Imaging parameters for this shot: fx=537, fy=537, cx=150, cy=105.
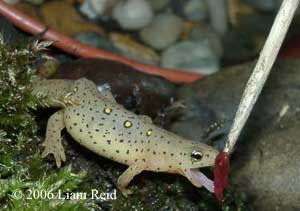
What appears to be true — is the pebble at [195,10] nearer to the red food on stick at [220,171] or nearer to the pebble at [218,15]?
the pebble at [218,15]

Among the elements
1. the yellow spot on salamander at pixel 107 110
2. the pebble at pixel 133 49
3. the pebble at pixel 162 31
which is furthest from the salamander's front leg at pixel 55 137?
the pebble at pixel 162 31

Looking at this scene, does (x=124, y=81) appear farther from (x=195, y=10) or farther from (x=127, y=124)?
(x=195, y=10)

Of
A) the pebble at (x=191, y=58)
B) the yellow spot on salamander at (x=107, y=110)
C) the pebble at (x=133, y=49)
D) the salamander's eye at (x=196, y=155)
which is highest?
the yellow spot on salamander at (x=107, y=110)

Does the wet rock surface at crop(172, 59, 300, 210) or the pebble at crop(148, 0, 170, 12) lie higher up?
the wet rock surface at crop(172, 59, 300, 210)

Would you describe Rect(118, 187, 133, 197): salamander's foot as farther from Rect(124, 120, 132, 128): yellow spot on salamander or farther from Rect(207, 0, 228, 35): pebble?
Rect(207, 0, 228, 35): pebble

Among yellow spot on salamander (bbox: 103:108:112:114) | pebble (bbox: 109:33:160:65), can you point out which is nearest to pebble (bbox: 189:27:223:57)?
pebble (bbox: 109:33:160:65)

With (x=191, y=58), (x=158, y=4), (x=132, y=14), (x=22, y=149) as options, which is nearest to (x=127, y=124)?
(x=22, y=149)

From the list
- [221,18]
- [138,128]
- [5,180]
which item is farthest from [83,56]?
[221,18]
